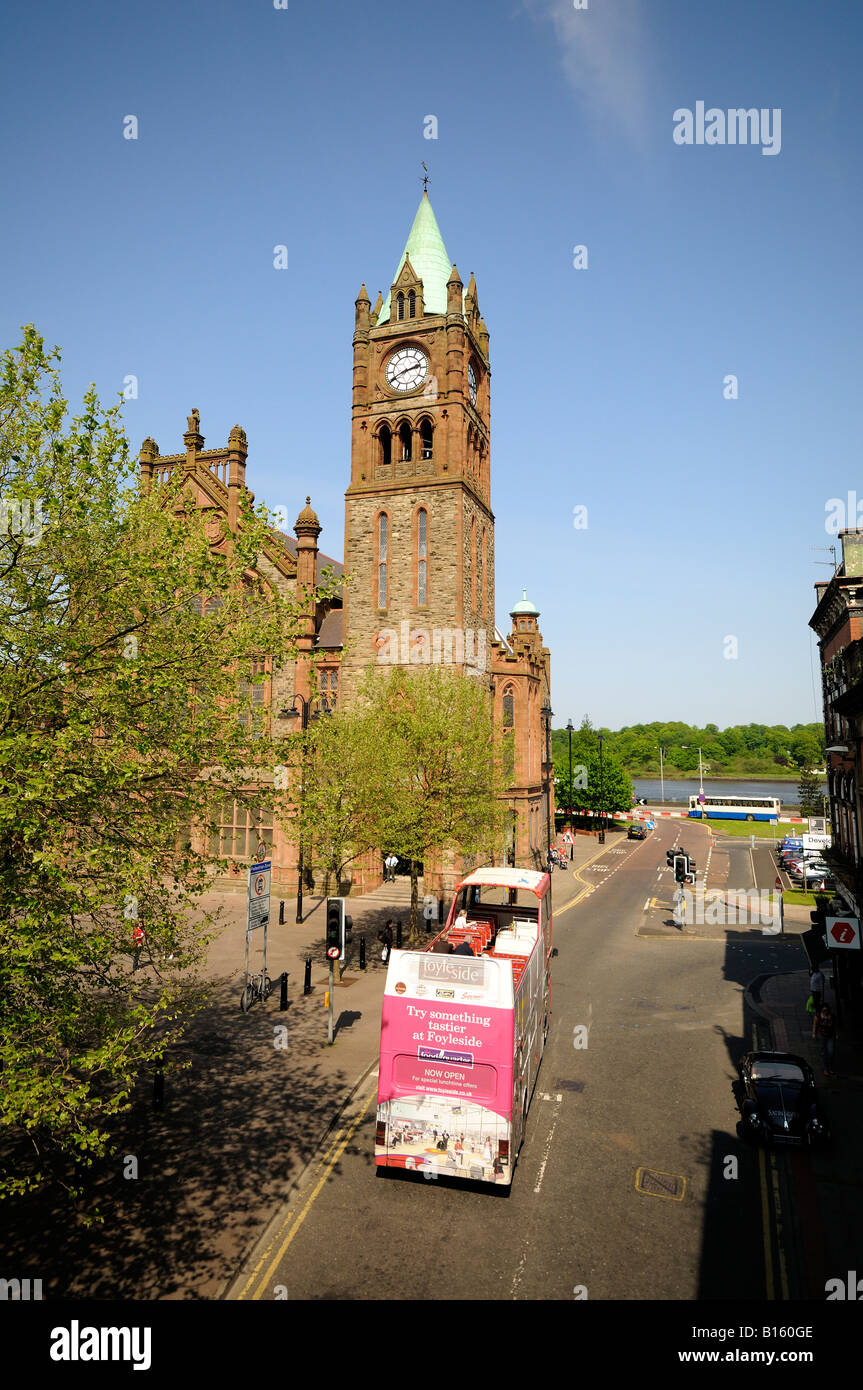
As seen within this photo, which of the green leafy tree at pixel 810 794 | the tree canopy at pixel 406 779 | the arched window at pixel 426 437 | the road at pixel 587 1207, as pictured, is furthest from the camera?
the green leafy tree at pixel 810 794

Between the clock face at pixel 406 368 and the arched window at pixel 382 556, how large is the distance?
305 inches

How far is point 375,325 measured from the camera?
42.1m

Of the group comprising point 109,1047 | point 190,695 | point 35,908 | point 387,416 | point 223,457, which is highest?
point 387,416

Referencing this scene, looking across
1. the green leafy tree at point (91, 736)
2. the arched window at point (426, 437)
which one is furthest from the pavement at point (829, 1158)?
the arched window at point (426, 437)

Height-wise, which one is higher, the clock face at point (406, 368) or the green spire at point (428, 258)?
the green spire at point (428, 258)

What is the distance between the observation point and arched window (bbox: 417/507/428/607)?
38344 mm

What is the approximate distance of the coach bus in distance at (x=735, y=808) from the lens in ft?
293

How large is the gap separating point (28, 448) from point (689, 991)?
22.9 meters

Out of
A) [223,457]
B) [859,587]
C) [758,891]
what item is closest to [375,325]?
[223,457]

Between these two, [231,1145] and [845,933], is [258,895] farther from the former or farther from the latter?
[845,933]

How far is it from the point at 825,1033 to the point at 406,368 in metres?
36.7

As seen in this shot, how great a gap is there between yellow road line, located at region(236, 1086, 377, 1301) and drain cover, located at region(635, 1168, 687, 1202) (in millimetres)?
5077

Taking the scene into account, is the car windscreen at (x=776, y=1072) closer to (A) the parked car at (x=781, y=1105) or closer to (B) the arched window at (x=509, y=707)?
(A) the parked car at (x=781, y=1105)

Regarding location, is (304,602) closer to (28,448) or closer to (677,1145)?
(28,448)
